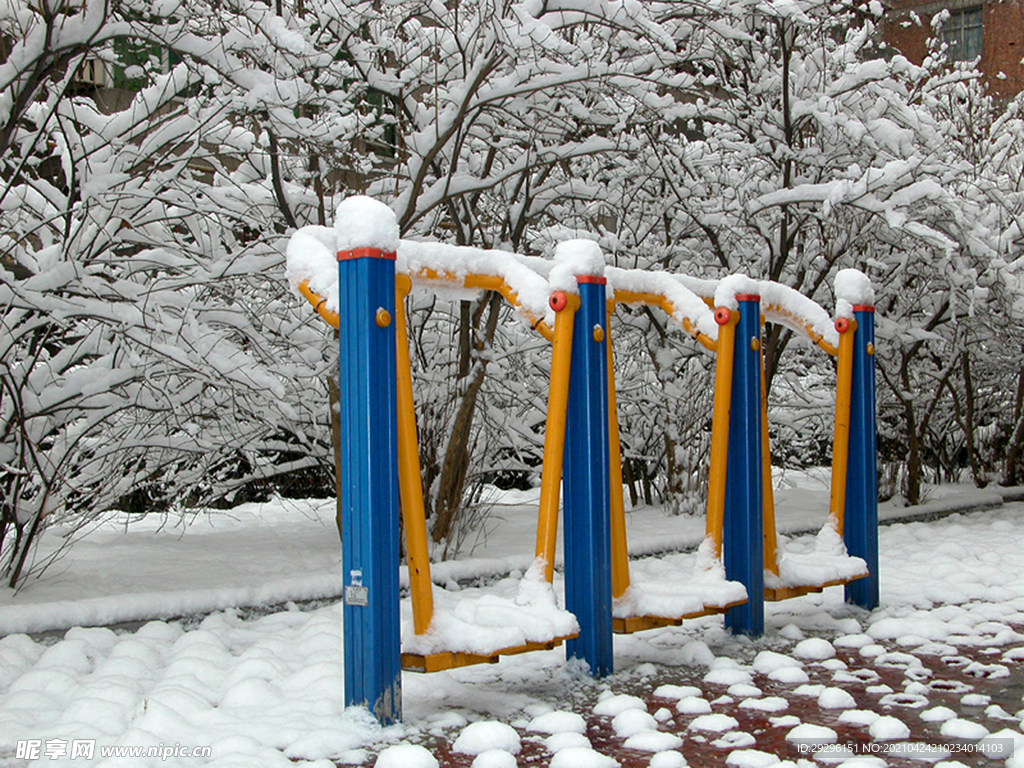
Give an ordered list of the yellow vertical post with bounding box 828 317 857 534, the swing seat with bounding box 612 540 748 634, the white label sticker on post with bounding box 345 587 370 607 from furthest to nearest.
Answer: the yellow vertical post with bounding box 828 317 857 534 → the swing seat with bounding box 612 540 748 634 → the white label sticker on post with bounding box 345 587 370 607

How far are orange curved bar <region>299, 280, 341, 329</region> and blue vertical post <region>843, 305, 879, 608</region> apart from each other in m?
2.75

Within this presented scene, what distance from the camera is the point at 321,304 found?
10.6 ft

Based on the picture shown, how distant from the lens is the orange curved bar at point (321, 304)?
3196 mm

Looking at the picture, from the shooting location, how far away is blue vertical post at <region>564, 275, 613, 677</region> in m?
3.60

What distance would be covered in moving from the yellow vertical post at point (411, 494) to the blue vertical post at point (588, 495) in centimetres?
66

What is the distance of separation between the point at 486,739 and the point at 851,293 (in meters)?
2.98

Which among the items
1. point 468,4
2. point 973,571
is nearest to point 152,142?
point 468,4

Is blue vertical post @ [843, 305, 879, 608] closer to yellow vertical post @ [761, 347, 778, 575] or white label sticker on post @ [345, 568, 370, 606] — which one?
yellow vertical post @ [761, 347, 778, 575]

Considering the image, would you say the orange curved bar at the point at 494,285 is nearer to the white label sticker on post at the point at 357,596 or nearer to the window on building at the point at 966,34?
the white label sticker on post at the point at 357,596

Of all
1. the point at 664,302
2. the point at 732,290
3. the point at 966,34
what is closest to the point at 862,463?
the point at 732,290

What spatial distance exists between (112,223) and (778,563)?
3.09 metres

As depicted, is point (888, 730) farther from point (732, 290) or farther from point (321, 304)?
point (321, 304)

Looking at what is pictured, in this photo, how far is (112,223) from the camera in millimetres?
4289

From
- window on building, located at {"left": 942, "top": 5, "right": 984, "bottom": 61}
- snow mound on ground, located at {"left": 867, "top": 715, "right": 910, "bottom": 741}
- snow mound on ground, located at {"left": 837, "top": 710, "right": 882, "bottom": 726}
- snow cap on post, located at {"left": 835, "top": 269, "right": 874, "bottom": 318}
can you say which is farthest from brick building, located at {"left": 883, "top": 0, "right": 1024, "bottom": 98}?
snow mound on ground, located at {"left": 867, "top": 715, "right": 910, "bottom": 741}
